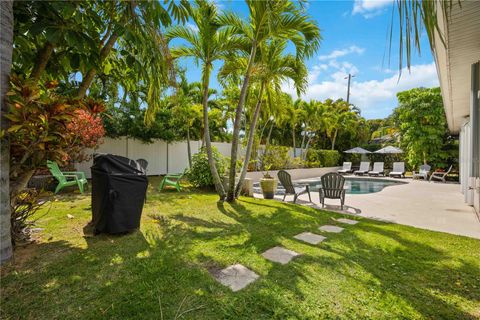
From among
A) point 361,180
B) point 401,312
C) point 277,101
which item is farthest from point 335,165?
point 401,312

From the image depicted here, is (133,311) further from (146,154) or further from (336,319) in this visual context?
(146,154)

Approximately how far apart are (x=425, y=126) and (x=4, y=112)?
20073 mm

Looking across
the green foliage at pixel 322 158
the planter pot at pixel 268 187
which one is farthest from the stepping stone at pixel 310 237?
the green foliage at pixel 322 158

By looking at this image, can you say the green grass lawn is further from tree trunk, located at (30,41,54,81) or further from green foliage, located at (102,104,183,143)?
green foliage, located at (102,104,183,143)

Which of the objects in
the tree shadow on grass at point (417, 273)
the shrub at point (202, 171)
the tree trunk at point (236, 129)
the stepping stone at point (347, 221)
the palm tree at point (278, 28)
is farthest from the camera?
the shrub at point (202, 171)

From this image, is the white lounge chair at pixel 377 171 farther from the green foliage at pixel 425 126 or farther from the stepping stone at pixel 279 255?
the stepping stone at pixel 279 255

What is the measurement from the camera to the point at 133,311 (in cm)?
216

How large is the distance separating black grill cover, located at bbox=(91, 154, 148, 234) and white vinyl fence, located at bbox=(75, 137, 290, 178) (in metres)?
9.77

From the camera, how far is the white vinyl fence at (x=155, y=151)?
43.8 feet

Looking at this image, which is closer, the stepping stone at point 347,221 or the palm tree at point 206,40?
the stepping stone at point 347,221

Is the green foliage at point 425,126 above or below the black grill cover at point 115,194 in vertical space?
above

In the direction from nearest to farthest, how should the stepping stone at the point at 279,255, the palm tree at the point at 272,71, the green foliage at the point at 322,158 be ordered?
the stepping stone at the point at 279,255, the palm tree at the point at 272,71, the green foliage at the point at 322,158

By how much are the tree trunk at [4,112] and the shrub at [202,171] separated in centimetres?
684

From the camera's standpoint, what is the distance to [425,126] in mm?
15664
